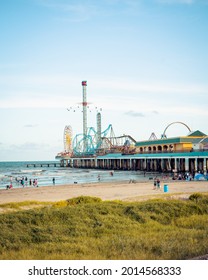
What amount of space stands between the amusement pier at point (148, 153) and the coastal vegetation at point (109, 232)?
32.0 metres

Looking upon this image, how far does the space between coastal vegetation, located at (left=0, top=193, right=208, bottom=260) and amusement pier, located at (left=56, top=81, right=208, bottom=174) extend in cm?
3203

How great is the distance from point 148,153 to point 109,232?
5267 cm

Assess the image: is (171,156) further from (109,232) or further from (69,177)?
(109,232)

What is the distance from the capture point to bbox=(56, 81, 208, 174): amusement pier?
4953cm

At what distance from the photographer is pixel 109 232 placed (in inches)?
409

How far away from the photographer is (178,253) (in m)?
7.52

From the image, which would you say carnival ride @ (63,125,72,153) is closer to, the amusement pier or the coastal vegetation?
the amusement pier

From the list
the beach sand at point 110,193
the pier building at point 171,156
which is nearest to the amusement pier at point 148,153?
the pier building at point 171,156

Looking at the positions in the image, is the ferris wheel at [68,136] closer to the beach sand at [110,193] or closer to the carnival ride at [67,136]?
the carnival ride at [67,136]

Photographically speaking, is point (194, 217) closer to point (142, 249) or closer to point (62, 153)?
point (142, 249)

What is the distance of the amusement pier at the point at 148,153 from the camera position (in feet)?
163

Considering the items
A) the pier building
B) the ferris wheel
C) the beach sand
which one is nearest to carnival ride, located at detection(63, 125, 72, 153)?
the ferris wheel

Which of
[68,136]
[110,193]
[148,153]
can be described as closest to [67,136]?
[68,136]
